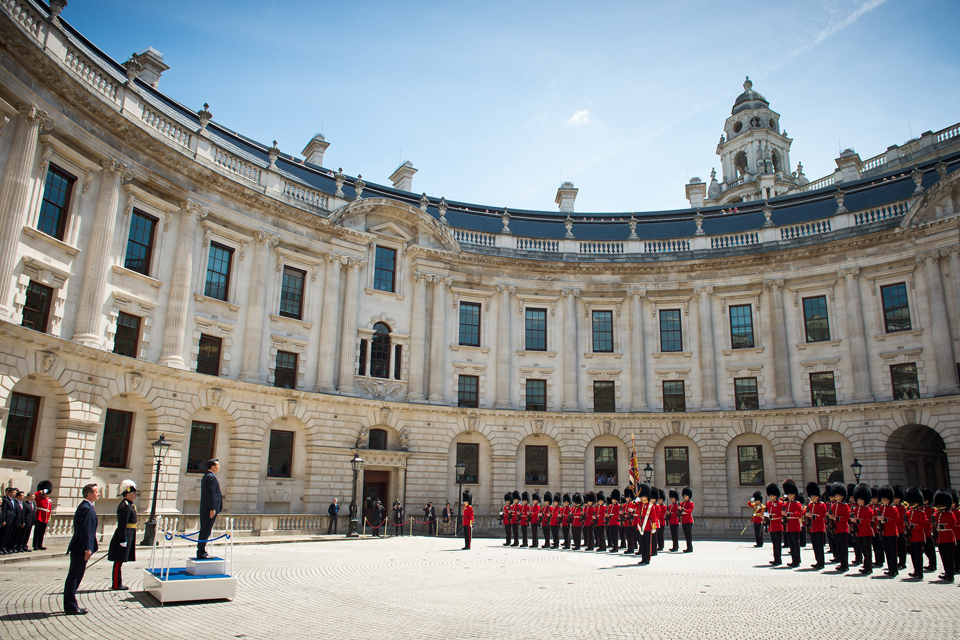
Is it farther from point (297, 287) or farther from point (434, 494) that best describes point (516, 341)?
point (297, 287)

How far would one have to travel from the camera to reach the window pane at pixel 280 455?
2938cm

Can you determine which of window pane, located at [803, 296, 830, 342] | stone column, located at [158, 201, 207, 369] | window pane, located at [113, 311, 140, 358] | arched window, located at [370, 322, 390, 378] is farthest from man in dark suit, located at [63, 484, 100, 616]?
window pane, located at [803, 296, 830, 342]

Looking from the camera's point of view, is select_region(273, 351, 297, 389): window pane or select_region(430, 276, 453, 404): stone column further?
select_region(430, 276, 453, 404): stone column

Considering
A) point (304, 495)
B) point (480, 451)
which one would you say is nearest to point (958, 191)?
point (480, 451)

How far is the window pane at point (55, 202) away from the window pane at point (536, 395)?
22587 millimetres

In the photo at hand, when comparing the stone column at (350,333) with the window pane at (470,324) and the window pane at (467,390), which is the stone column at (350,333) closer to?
the window pane at (467,390)

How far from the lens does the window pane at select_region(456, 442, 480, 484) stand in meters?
34.1

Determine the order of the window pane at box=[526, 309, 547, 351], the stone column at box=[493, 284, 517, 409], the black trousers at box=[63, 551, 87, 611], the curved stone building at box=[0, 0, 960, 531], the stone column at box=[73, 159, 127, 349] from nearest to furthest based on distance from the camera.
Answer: the black trousers at box=[63, 551, 87, 611], the curved stone building at box=[0, 0, 960, 531], the stone column at box=[73, 159, 127, 349], the stone column at box=[493, 284, 517, 409], the window pane at box=[526, 309, 547, 351]

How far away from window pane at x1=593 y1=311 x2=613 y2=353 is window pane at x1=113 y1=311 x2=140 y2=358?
22.7 metres

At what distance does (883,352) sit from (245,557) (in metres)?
29.9

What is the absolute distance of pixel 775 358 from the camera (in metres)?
34.7

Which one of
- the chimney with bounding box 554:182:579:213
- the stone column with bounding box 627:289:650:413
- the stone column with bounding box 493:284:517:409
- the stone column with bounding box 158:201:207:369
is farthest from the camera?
the chimney with bounding box 554:182:579:213

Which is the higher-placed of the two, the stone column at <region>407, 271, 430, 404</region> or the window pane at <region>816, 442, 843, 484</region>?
the stone column at <region>407, 271, 430, 404</region>

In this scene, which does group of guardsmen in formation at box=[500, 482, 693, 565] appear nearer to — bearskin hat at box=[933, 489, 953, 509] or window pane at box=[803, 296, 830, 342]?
bearskin hat at box=[933, 489, 953, 509]
